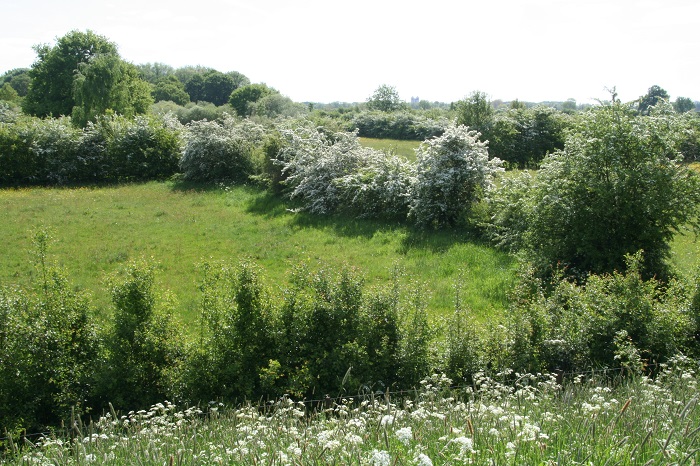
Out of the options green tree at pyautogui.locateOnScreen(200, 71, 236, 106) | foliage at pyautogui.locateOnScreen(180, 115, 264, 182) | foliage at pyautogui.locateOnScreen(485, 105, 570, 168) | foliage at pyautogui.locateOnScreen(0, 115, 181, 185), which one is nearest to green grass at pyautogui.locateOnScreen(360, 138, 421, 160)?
foliage at pyautogui.locateOnScreen(485, 105, 570, 168)

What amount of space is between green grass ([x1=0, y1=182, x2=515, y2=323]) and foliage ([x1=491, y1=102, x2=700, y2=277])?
5.69 feet

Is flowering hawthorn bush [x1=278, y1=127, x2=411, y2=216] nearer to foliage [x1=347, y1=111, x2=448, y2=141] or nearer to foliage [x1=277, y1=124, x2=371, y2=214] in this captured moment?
foliage [x1=277, y1=124, x2=371, y2=214]

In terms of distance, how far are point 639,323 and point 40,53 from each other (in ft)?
197

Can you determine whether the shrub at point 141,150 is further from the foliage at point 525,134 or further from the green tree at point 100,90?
the foliage at point 525,134

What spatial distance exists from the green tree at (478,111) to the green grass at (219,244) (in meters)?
17.4

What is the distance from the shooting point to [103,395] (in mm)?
7578

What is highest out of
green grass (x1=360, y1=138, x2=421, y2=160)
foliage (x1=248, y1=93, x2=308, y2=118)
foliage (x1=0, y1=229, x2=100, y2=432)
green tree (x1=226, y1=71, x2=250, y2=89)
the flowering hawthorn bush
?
green tree (x1=226, y1=71, x2=250, y2=89)

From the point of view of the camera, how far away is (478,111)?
35375 millimetres

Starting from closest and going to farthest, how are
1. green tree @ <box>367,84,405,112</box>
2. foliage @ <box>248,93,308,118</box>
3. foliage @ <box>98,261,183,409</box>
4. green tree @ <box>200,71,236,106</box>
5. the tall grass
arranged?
the tall grass → foliage @ <box>98,261,183,409</box> → foliage @ <box>248,93,308,118</box> → green tree @ <box>367,84,405,112</box> → green tree @ <box>200,71,236,106</box>

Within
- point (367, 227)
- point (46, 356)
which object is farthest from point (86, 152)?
point (46, 356)

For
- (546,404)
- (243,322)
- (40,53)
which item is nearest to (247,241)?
(243,322)

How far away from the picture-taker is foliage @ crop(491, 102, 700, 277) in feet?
38.7

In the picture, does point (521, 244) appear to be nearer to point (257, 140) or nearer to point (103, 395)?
point (103, 395)

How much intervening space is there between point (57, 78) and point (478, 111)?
4091cm
